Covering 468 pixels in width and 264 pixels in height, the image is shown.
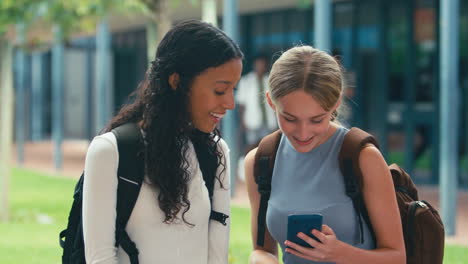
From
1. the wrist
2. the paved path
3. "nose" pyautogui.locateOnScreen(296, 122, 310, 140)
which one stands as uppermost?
"nose" pyautogui.locateOnScreen(296, 122, 310, 140)

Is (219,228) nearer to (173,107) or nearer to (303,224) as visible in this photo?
(303,224)

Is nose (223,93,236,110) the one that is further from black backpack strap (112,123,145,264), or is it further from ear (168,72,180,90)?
black backpack strap (112,123,145,264)

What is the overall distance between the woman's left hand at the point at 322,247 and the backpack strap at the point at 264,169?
272 millimetres

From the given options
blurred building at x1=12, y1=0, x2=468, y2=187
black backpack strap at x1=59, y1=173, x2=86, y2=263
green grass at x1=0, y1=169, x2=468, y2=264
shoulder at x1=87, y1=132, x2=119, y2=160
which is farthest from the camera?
blurred building at x1=12, y1=0, x2=468, y2=187

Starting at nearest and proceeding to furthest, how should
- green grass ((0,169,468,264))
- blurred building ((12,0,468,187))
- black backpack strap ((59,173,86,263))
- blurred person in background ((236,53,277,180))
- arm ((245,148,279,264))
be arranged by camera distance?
1. black backpack strap ((59,173,86,263))
2. arm ((245,148,279,264))
3. green grass ((0,169,468,264))
4. blurred person in background ((236,53,277,180))
5. blurred building ((12,0,468,187))

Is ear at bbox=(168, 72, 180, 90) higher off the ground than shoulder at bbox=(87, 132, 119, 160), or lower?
higher

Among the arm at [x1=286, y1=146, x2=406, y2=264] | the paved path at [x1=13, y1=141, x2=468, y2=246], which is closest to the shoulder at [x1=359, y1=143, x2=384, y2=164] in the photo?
the arm at [x1=286, y1=146, x2=406, y2=264]

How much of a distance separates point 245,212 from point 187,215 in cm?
888

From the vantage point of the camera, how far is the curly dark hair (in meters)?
2.78

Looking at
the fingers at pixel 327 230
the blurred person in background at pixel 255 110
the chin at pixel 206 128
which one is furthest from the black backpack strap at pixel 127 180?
the blurred person in background at pixel 255 110

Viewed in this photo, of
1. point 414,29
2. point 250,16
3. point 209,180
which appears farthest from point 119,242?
point 250,16

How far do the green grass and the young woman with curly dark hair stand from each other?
3.64m

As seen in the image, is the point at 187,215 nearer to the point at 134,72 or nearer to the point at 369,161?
the point at 369,161

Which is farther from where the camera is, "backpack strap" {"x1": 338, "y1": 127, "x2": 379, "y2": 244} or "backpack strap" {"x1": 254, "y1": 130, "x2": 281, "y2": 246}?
"backpack strap" {"x1": 254, "y1": 130, "x2": 281, "y2": 246}
